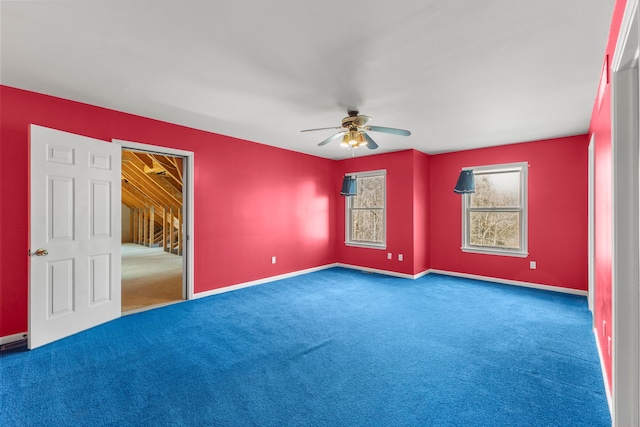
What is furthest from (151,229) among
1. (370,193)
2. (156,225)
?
(370,193)

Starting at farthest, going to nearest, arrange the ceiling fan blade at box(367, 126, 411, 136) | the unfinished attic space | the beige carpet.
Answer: the unfinished attic space, the beige carpet, the ceiling fan blade at box(367, 126, 411, 136)

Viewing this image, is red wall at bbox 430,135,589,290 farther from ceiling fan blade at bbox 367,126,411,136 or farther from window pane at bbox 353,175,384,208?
ceiling fan blade at bbox 367,126,411,136

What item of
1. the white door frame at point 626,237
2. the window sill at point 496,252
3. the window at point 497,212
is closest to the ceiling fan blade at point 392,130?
the white door frame at point 626,237

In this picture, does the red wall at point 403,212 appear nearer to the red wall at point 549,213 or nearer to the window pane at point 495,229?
the red wall at point 549,213

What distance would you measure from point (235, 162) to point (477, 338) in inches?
155

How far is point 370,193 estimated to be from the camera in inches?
250

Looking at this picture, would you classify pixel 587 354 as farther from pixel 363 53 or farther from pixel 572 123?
pixel 363 53

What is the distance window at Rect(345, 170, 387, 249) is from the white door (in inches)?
168

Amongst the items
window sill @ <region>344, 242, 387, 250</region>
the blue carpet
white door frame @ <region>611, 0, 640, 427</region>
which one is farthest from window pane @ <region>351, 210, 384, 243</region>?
white door frame @ <region>611, 0, 640, 427</region>

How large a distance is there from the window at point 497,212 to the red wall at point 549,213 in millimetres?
99

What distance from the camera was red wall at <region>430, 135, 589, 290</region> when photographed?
14.8 ft

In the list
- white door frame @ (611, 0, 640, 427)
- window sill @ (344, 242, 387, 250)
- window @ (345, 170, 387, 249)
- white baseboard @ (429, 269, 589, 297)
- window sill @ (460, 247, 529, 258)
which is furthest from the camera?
window @ (345, 170, 387, 249)

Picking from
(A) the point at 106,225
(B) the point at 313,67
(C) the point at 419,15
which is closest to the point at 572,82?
(C) the point at 419,15

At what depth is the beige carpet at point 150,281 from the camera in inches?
166
